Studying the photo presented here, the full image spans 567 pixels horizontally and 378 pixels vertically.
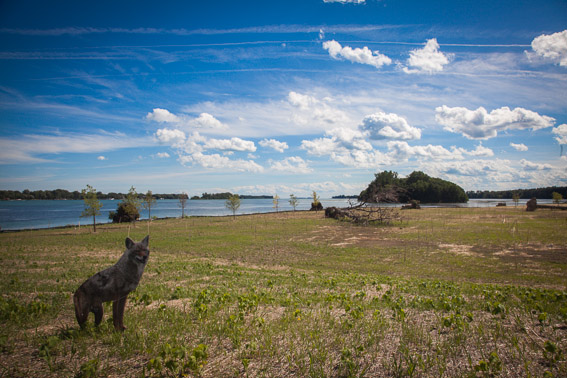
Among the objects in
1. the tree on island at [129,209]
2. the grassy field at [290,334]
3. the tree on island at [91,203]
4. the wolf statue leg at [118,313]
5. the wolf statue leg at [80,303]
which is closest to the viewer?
the grassy field at [290,334]

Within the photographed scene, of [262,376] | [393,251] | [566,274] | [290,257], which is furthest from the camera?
[393,251]

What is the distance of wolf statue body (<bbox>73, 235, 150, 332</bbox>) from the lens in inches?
176

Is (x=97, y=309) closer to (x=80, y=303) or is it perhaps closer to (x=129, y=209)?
(x=80, y=303)

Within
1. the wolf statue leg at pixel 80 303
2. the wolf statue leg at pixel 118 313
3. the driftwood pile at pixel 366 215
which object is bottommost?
the driftwood pile at pixel 366 215

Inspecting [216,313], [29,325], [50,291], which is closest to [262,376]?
[216,313]

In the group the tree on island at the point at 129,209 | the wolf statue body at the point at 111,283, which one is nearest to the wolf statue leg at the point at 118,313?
the wolf statue body at the point at 111,283

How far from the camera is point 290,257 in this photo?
61.7 feet

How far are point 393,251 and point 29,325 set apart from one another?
805 inches

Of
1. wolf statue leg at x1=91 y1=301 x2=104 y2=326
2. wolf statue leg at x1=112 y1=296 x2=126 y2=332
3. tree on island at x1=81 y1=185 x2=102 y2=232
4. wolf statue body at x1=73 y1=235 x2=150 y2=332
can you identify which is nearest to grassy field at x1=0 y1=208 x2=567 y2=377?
wolf statue leg at x1=112 y1=296 x2=126 y2=332

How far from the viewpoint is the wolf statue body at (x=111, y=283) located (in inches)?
176

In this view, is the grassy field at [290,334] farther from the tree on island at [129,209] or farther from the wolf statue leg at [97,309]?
the tree on island at [129,209]

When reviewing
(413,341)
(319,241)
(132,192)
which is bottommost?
(319,241)

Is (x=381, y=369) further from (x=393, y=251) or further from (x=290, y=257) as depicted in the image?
(x=393, y=251)

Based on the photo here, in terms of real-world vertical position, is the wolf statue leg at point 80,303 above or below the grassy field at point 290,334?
above
